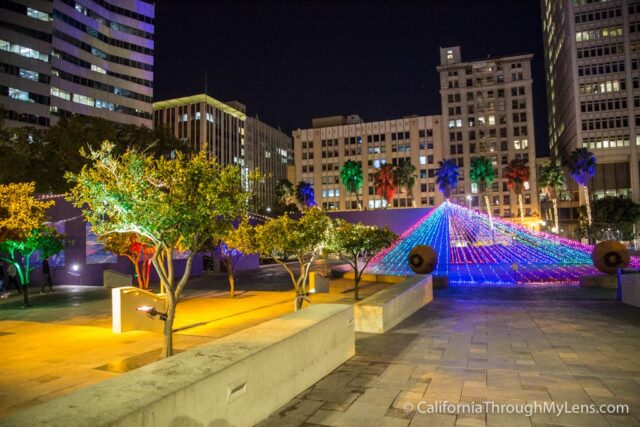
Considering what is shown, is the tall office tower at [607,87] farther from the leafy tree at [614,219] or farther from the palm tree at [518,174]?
the palm tree at [518,174]

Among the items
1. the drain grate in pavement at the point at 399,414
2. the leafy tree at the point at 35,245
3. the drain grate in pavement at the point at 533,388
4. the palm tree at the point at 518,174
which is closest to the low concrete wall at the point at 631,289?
the drain grate in pavement at the point at 533,388

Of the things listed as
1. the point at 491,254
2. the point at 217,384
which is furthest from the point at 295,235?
the point at 491,254

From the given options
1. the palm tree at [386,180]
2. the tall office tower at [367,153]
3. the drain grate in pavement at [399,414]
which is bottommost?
the drain grate in pavement at [399,414]

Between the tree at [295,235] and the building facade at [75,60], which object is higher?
the building facade at [75,60]

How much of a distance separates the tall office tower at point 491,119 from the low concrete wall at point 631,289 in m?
87.4

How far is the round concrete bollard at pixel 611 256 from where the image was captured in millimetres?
20953

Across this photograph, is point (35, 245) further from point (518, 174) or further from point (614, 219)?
point (614, 219)

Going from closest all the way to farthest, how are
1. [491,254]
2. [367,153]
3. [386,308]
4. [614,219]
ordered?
[386,308] < [491,254] < [614,219] < [367,153]

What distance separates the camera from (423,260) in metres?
24.1

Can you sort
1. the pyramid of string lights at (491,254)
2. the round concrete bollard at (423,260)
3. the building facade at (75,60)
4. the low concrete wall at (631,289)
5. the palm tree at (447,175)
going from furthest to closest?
the palm tree at (447,175) → the building facade at (75,60) → the pyramid of string lights at (491,254) → the round concrete bollard at (423,260) → the low concrete wall at (631,289)

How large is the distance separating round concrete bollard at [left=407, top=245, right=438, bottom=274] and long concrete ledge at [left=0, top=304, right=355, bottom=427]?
17172 mm

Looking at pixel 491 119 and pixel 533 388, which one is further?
pixel 491 119

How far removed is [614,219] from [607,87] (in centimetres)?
3340

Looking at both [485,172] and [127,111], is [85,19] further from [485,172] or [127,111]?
[485,172]
